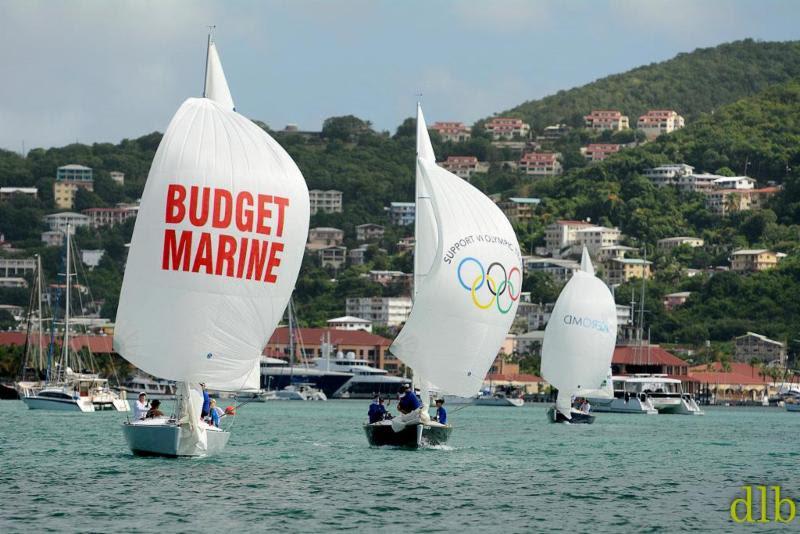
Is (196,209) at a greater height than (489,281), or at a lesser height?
greater

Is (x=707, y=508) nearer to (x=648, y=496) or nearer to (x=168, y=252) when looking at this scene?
(x=648, y=496)

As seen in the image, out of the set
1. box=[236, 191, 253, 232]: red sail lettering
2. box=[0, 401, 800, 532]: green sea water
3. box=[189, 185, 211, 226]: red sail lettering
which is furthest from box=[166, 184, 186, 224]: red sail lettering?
box=[0, 401, 800, 532]: green sea water

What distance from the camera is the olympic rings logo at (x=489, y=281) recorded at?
4297 cm

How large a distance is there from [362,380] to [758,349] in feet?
126

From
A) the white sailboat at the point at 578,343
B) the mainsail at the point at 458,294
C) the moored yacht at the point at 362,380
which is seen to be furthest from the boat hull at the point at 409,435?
the moored yacht at the point at 362,380

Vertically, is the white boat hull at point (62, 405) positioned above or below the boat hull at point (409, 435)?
below

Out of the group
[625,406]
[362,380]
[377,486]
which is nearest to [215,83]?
[377,486]

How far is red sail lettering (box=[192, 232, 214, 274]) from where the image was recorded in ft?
112

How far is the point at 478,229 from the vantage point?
43000mm

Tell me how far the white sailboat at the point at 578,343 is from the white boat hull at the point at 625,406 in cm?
2539

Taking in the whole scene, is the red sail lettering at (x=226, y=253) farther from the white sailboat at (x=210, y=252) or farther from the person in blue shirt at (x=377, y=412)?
the person in blue shirt at (x=377, y=412)

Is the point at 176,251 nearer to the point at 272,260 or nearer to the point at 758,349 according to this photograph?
the point at 272,260

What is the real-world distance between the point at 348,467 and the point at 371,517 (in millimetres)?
9792

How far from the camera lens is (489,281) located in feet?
142
